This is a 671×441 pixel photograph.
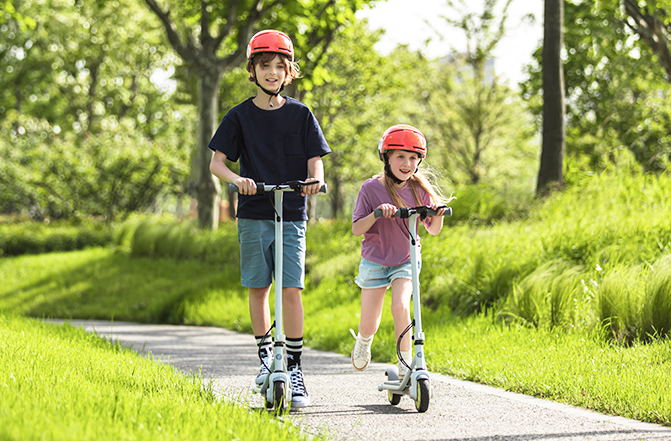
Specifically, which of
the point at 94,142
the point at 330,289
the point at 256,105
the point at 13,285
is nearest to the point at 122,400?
the point at 256,105

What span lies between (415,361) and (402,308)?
15.9 inches

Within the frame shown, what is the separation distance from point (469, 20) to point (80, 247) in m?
16.4

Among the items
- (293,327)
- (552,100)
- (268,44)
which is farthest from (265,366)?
(552,100)

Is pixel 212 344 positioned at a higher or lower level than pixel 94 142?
lower

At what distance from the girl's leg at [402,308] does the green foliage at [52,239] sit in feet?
48.5

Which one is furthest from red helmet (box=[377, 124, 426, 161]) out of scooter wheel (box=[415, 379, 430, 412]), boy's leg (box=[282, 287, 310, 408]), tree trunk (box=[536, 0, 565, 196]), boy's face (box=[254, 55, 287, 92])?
tree trunk (box=[536, 0, 565, 196])

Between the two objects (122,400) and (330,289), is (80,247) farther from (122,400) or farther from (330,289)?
(122,400)

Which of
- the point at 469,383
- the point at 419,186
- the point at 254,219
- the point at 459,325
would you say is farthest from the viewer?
the point at 459,325

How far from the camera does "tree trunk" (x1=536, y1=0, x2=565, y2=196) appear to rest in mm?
10305

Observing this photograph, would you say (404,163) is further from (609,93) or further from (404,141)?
(609,93)

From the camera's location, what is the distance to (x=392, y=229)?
412 centimetres

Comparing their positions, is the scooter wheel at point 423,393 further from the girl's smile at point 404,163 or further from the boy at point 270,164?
the girl's smile at point 404,163

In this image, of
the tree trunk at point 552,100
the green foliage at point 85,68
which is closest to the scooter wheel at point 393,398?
the tree trunk at point 552,100

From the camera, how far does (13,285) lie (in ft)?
43.1
